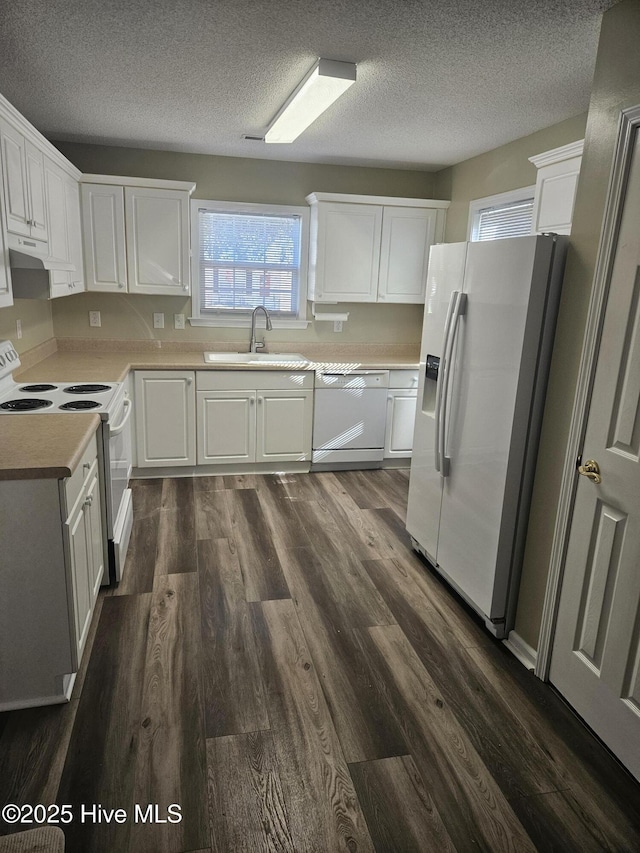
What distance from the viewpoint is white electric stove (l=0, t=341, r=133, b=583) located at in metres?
2.68

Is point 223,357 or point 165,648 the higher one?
point 223,357

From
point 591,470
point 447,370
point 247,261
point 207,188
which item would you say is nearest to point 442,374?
point 447,370

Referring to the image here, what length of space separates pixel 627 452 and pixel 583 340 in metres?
0.44

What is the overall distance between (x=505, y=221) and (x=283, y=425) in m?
2.19

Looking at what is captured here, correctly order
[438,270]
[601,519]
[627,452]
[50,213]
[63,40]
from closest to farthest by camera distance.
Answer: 1. [627,452]
2. [601,519]
3. [63,40]
4. [438,270]
5. [50,213]

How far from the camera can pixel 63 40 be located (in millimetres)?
2324

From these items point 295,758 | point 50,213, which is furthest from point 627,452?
point 50,213

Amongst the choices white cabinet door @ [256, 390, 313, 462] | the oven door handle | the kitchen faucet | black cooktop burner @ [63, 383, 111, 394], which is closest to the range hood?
black cooktop burner @ [63, 383, 111, 394]

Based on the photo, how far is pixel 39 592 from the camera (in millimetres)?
1987

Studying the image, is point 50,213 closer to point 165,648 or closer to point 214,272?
point 214,272

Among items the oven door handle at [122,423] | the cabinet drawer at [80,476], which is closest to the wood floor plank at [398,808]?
the cabinet drawer at [80,476]

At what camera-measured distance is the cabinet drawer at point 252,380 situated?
4.29m

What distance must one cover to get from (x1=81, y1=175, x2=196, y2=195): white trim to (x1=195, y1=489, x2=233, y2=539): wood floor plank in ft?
7.33

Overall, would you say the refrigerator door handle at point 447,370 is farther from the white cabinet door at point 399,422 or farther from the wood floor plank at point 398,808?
the white cabinet door at point 399,422
